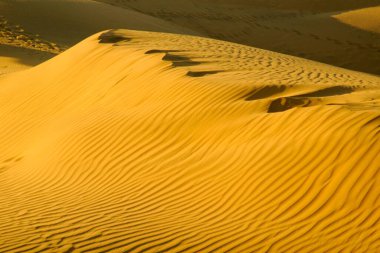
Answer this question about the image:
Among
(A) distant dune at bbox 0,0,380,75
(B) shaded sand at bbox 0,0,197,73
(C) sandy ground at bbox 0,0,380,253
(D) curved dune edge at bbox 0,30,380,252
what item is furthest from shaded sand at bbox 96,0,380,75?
(D) curved dune edge at bbox 0,30,380,252

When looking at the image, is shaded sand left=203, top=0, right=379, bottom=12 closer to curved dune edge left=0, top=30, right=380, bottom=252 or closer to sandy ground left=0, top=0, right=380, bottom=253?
sandy ground left=0, top=0, right=380, bottom=253

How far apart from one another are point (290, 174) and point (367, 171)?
776 mm

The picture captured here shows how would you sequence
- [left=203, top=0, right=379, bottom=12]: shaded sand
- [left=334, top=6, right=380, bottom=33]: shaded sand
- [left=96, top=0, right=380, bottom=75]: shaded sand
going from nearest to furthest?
[left=96, top=0, right=380, bottom=75]: shaded sand, [left=334, top=6, right=380, bottom=33]: shaded sand, [left=203, top=0, right=379, bottom=12]: shaded sand

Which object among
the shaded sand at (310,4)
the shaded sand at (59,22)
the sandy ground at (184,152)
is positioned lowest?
the shaded sand at (310,4)

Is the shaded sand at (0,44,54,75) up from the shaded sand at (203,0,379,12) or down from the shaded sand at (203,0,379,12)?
up

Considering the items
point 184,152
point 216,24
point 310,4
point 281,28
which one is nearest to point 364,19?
point 281,28

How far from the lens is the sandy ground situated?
6.88 meters

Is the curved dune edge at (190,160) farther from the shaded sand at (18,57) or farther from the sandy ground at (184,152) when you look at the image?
the shaded sand at (18,57)

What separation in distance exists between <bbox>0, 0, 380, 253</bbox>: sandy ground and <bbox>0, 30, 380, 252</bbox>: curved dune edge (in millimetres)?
19

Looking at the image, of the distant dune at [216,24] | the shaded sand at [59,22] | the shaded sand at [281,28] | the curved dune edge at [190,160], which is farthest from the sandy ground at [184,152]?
the shaded sand at [281,28]

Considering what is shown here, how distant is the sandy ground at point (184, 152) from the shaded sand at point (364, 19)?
1600cm

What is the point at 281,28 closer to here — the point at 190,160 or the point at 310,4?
the point at 310,4

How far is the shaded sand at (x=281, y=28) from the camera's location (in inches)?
1088

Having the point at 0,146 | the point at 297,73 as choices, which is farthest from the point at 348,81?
the point at 0,146
